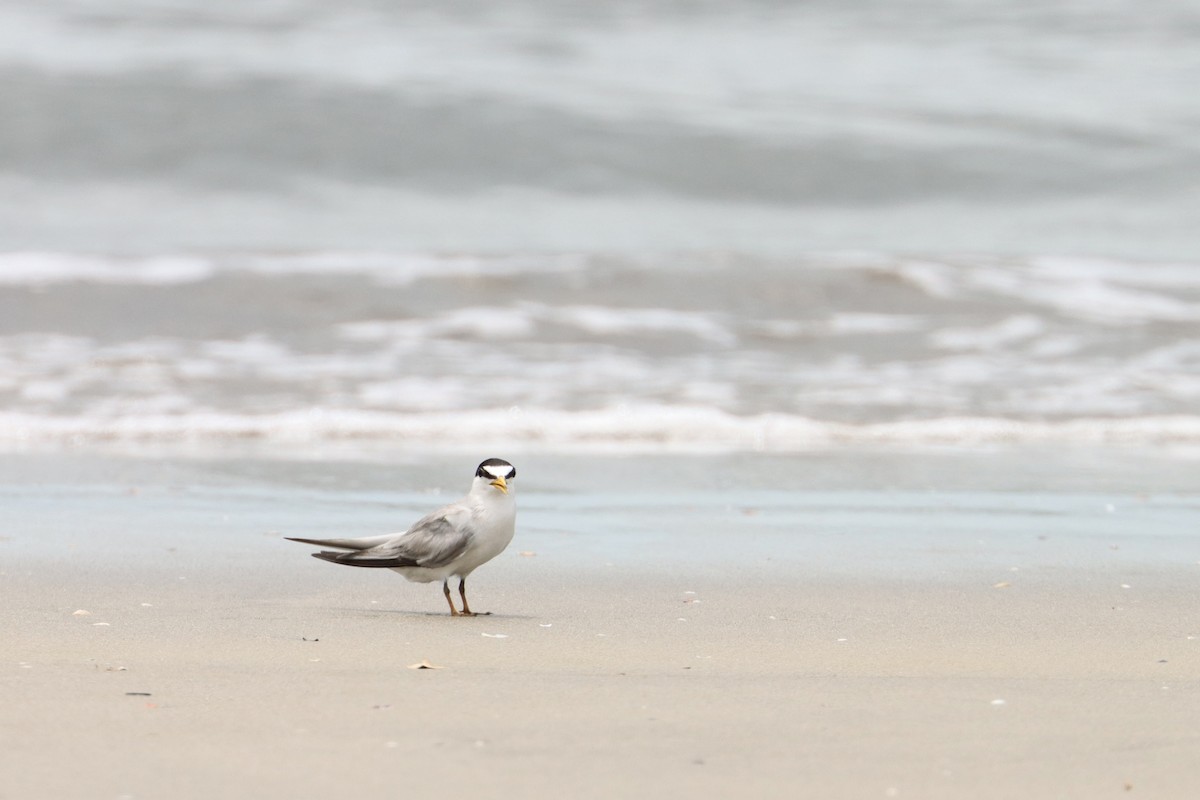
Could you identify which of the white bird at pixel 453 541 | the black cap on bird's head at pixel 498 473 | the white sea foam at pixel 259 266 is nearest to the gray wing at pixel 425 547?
the white bird at pixel 453 541

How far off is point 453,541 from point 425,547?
3.4 inches

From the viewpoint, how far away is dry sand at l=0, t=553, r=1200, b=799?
2.58 meters

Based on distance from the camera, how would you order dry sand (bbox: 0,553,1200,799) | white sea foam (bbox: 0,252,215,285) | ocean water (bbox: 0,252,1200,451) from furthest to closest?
white sea foam (bbox: 0,252,215,285)
ocean water (bbox: 0,252,1200,451)
dry sand (bbox: 0,553,1200,799)

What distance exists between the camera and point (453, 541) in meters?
4.16

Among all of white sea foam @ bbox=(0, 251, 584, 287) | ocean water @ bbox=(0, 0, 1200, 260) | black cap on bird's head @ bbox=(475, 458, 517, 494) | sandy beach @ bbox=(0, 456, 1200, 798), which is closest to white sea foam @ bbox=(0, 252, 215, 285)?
white sea foam @ bbox=(0, 251, 584, 287)

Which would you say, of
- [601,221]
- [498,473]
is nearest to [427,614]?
[498,473]

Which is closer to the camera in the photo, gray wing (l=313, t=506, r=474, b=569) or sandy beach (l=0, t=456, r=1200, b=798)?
sandy beach (l=0, t=456, r=1200, b=798)

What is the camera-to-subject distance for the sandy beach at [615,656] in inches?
103

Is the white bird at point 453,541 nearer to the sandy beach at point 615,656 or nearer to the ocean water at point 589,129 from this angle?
the sandy beach at point 615,656

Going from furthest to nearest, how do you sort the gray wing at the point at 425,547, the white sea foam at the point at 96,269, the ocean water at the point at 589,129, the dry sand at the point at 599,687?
1. the ocean water at the point at 589,129
2. the white sea foam at the point at 96,269
3. the gray wing at the point at 425,547
4. the dry sand at the point at 599,687

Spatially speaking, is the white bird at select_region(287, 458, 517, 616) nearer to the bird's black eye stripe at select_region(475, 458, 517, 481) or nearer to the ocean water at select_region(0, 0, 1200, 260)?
the bird's black eye stripe at select_region(475, 458, 517, 481)

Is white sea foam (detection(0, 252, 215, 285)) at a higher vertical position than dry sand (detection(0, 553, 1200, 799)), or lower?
higher

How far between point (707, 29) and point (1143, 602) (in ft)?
63.5

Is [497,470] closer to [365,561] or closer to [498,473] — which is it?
[498,473]
